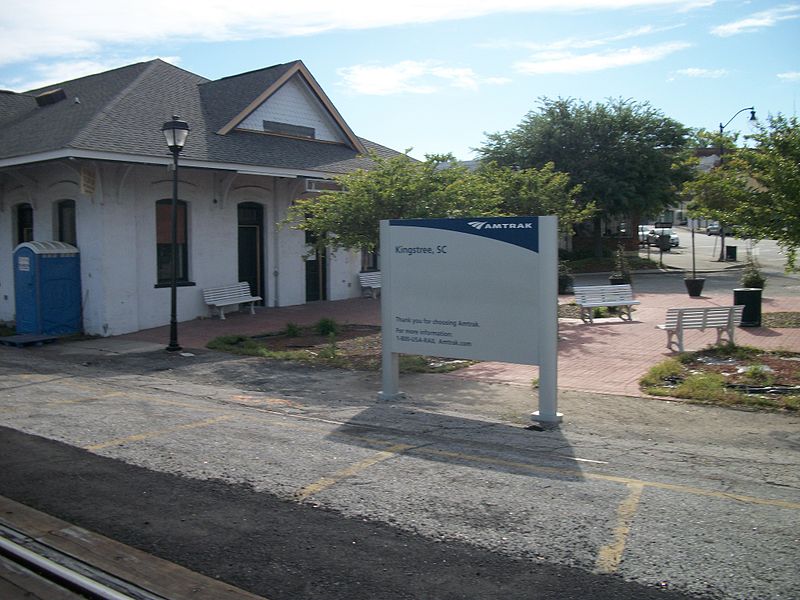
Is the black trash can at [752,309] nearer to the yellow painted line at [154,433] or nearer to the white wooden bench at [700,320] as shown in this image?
the white wooden bench at [700,320]

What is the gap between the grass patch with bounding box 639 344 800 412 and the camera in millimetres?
9875

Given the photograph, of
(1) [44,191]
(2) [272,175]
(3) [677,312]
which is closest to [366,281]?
(2) [272,175]

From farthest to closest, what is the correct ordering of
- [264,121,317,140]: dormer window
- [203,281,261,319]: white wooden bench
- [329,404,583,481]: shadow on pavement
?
1. [264,121,317,140]: dormer window
2. [203,281,261,319]: white wooden bench
3. [329,404,583,481]: shadow on pavement

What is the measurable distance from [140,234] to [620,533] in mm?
15256

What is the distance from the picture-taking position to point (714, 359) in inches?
516

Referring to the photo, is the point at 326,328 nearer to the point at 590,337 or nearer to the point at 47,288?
the point at 590,337

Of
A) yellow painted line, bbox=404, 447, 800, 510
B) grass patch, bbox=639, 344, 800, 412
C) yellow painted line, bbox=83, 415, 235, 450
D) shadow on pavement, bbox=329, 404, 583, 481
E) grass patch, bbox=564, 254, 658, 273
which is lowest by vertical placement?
shadow on pavement, bbox=329, 404, 583, 481

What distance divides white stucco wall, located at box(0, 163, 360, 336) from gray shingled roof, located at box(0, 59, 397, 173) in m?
0.77

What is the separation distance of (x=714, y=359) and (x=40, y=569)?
37.4 ft

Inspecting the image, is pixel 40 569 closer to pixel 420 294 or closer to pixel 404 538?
pixel 404 538

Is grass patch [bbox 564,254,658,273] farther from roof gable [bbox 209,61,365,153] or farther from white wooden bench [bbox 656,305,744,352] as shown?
white wooden bench [bbox 656,305,744,352]

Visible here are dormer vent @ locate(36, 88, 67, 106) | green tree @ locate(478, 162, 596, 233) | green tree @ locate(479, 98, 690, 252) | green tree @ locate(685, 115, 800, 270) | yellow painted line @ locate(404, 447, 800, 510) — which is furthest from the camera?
green tree @ locate(479, 98, 690, 252)

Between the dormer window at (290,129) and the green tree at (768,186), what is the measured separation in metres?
14.8

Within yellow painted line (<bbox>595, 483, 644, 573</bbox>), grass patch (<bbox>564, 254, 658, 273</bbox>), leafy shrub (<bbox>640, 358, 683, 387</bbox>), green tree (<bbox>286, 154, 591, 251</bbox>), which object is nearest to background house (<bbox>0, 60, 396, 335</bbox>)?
green tree (<bbox>286, 154, 591, 251</bbox>)
